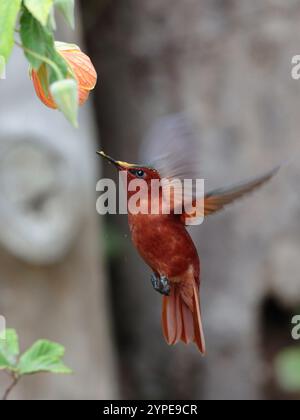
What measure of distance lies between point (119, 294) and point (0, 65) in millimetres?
3177

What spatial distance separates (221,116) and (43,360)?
2.40 m

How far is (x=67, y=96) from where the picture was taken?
76cm

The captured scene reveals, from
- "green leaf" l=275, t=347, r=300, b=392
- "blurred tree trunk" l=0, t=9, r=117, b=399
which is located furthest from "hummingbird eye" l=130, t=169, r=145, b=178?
"green leaf" l=275, t=347, r=300, b=392

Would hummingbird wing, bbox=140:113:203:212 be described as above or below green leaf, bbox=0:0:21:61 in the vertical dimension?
below

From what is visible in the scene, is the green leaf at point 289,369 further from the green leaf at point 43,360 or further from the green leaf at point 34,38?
the green leaf at point 34,38

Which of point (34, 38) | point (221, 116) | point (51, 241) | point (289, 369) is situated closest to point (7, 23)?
point (34, 38)

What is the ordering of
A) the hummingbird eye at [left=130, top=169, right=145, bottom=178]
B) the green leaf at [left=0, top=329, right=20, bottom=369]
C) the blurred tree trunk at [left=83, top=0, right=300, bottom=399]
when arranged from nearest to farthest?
the hummingbird eye at [left=130, top=169, right=145, bottom=178] < the green leaf at [left=0, top=329, right=20, bottom=369] < the blurred tree trunk at [left=83, top=0, right=300, bottom=399]

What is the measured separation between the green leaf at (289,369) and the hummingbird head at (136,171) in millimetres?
2732

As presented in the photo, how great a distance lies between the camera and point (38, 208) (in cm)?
275

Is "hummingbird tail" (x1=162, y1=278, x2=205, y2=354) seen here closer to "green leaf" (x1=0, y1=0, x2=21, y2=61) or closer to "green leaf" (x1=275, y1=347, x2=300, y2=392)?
"green leaf" (x1=0, y1=0, x2=21, y2=61)

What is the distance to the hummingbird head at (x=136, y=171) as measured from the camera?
843 millimetres

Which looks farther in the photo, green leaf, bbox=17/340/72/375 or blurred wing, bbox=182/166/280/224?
green leaf, bbox=17/340/72/375

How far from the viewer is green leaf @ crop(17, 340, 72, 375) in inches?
45.9

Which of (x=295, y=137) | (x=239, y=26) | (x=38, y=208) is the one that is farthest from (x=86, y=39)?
(x=38, y=208)
